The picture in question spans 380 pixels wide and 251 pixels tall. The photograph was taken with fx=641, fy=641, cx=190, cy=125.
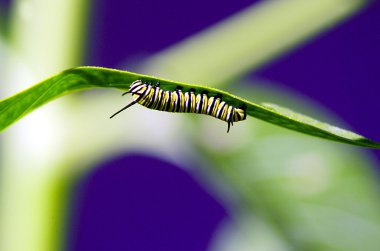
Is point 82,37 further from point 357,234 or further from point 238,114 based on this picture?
point 357,234

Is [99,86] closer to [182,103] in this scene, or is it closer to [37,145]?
[182,103]

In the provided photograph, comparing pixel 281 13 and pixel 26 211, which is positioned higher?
pixel 281 13

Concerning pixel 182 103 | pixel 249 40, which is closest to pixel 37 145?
pixel 182 103

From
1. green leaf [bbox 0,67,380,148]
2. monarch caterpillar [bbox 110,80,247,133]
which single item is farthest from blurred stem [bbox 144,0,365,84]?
green leaf [bbox 0,67,380,148]

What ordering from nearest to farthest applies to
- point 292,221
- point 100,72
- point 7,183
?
1. point 100,72
2. point 7,183
3. point 292,221

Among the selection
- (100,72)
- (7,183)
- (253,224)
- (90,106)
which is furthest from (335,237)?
(100,72)

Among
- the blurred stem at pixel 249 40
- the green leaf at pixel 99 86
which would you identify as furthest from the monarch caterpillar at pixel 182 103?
the green leaf at pixel 99 86
